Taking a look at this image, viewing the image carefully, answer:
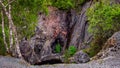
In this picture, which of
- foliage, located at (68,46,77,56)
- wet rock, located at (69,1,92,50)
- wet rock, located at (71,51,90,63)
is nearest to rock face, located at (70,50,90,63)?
wet rock, located at (71,51,90,63)

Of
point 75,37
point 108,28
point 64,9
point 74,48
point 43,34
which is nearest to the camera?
point 108,28

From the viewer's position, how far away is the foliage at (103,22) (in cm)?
2272

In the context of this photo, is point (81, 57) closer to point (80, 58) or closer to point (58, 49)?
point (80, 58)

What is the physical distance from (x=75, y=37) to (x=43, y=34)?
164 inches

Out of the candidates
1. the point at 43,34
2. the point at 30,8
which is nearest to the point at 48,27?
the point at 43,34

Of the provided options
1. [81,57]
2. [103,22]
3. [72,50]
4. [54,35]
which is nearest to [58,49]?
[54,35]

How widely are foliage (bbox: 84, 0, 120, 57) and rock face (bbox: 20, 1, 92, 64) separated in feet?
27.4

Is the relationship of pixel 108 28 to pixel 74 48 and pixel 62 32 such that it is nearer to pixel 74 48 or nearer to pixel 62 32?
pixel 74 48

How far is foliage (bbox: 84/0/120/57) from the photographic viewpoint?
22719 millimetres

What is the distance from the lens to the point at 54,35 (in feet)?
126

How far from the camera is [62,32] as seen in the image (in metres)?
39.1

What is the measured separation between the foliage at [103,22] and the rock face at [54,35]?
329 inches

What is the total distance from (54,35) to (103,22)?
15523 mm

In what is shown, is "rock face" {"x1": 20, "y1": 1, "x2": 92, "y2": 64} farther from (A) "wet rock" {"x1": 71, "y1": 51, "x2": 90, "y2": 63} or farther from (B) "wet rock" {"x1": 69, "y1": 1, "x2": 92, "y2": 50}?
(A) "wet rock" {"x1": 71, "y1": 51, "x2": 90, "y2": 63}
